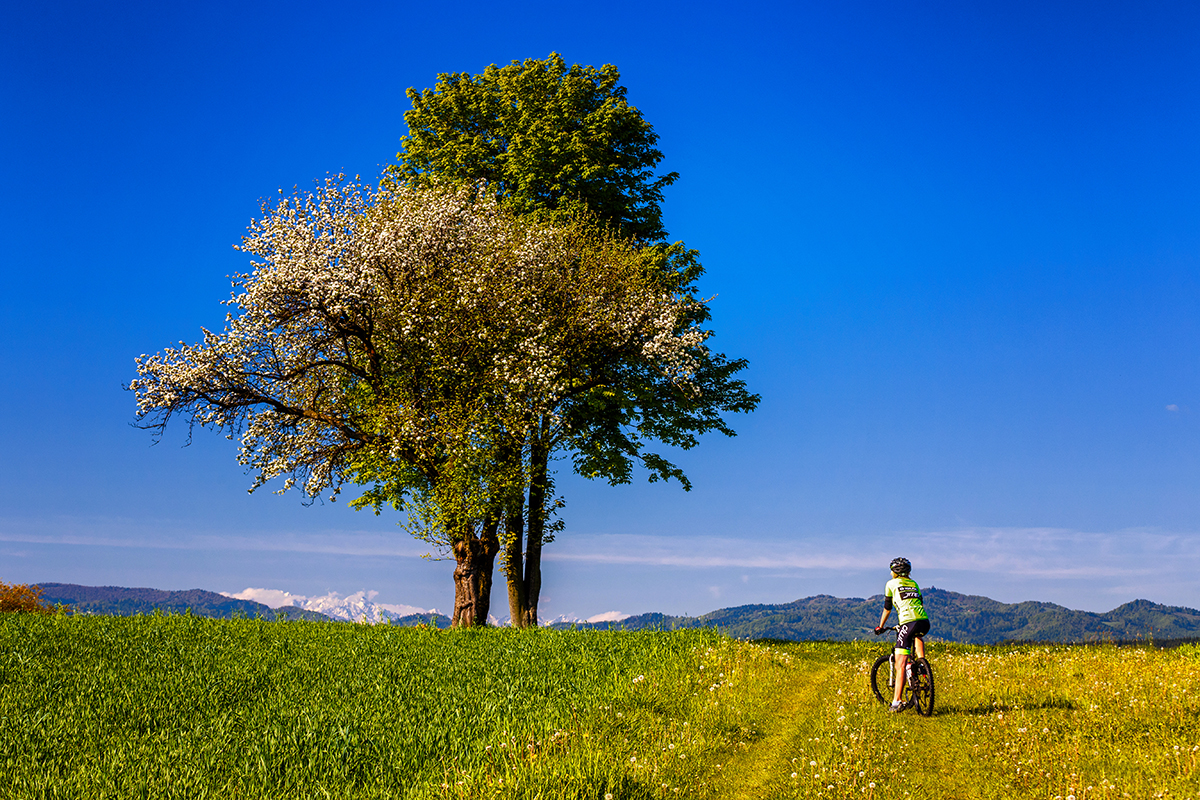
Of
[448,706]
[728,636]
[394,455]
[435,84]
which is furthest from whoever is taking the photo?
[435,84]

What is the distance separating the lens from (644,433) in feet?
88.9

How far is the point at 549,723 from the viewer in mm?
9750

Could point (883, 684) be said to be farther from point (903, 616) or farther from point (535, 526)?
point (535, 526)

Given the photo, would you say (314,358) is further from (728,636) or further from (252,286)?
(728,636)

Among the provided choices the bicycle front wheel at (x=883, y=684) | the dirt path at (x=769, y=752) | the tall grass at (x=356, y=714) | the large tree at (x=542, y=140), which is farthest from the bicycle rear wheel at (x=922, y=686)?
the large tree at (x=542, y=140)

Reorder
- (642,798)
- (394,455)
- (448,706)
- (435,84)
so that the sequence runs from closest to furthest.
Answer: (642,798) < (448,706) < (394,455) < (435,84)

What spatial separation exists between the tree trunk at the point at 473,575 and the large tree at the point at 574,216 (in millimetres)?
632

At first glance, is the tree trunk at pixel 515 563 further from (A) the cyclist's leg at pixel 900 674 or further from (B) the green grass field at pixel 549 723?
(A) the cyclist's leg at pixel 900 674

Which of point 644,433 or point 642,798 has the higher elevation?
point 644,433

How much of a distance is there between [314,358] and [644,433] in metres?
11.5

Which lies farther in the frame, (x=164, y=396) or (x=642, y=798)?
(x=164, y=396)

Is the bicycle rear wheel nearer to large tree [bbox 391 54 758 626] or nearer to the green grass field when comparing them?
the green grass field

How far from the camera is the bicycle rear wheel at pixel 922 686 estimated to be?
42.0ft

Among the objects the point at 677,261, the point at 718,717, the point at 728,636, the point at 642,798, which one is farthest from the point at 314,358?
the point at 642,798
